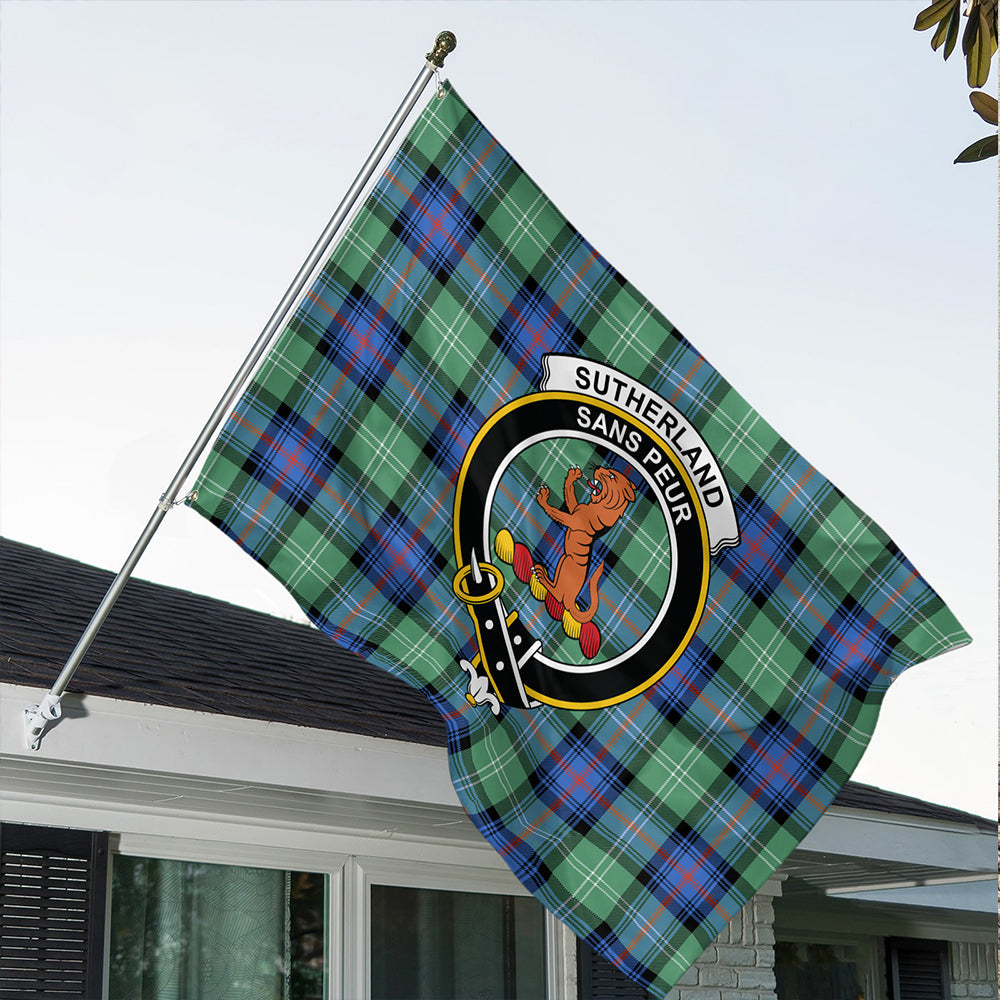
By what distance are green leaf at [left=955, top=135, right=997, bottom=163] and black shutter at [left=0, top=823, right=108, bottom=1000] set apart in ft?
12.4

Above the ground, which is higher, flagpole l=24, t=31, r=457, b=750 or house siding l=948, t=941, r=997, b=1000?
flagpole l=24, t=31, r=457, b=750

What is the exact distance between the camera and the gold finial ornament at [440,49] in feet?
13.1

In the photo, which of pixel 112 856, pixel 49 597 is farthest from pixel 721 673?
pixel 49 597

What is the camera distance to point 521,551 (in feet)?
13.0

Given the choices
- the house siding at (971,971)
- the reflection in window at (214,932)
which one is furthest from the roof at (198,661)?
the house siding at (971,971)

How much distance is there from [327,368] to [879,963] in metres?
8.84

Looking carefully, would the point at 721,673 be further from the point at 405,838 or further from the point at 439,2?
the point at 439,2

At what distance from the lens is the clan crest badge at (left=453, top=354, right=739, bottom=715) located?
3.90 meters

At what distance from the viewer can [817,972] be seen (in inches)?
417

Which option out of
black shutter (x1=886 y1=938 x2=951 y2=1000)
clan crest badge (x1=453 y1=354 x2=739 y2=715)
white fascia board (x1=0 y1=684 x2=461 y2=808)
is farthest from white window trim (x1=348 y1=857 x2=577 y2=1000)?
black shutter (x1=886 y1=938 x2=951 y2=1000)

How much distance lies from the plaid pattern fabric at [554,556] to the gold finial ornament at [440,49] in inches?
A: 4.1

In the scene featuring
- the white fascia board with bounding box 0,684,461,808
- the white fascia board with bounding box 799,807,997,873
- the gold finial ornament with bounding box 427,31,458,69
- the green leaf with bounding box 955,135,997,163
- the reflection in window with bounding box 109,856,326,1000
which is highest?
the gold finial ornament with bounding box 427,31,458,69

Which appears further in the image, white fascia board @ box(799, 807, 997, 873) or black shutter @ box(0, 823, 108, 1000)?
white fascia board @ box(799, 807, 997, 873)

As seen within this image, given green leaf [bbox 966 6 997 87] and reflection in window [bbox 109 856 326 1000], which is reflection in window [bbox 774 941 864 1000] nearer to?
reflection in window [bbox 109 856 326 1000]
